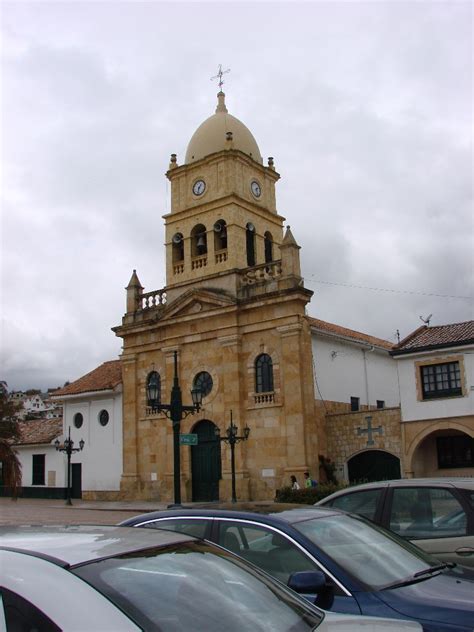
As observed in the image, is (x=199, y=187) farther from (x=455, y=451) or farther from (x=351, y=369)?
(x=455, y=451)

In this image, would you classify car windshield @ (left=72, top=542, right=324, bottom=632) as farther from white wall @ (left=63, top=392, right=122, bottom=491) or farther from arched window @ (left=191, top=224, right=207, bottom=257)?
white wall @ (left=63, top=392, right=122, bottom=491)

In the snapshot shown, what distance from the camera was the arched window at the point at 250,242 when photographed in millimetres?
32875

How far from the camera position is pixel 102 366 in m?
40.4

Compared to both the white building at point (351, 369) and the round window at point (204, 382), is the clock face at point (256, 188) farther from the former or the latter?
the round window at point (204, 382)

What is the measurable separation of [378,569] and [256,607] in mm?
2313

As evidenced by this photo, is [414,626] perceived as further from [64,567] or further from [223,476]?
[223,476]

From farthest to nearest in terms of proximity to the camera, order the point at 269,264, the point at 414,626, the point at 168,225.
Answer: the point at 168,225, the point at 269,264, the point at 414,626

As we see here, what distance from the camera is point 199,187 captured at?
3388 centimetres

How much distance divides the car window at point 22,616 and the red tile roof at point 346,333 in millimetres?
27223

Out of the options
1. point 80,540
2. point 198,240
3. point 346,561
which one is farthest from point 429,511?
point 198,240

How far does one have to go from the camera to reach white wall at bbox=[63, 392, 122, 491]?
34.9m

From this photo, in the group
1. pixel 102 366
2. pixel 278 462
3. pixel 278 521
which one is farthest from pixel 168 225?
pixel 278 521

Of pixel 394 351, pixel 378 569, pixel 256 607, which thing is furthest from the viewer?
pixel 394 351

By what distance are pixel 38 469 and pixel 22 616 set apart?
1555 inches
